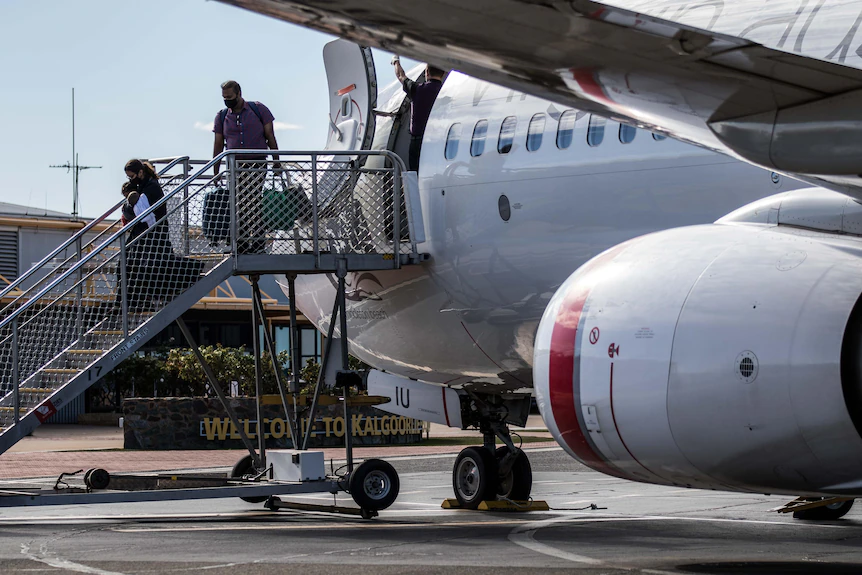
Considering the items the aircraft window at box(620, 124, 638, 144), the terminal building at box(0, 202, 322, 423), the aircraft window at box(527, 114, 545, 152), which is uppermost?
the terminal building at box(0, 202, 322, 423)

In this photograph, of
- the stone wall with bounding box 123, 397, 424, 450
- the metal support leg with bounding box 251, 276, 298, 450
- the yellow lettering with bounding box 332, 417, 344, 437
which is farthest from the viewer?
the yellow lettering with bounding box 332, 417, 344, 437

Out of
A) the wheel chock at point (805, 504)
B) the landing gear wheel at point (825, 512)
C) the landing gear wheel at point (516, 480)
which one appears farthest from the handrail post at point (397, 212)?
the landing gear wheel at point (825, 512)

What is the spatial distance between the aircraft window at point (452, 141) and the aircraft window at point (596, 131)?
210 cm

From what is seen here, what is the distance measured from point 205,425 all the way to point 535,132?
20.6 m

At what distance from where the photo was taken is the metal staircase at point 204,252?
14.0 meters

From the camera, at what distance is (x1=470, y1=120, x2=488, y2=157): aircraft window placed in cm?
1331

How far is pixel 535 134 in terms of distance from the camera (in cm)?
1262

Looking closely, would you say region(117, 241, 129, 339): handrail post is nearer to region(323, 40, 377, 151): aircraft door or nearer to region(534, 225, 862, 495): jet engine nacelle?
region(323, 40, 377, 151): aircraft door

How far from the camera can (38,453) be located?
99.3ft

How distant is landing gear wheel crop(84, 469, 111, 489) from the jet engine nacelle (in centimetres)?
711

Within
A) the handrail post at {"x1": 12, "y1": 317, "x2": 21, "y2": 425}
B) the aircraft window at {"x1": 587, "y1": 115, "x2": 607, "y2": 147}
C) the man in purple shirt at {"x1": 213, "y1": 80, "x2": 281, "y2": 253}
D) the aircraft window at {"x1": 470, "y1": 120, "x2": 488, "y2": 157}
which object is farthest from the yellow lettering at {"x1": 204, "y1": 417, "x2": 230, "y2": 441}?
the aircraft window at {"x1": 587, "y1": 115, "x2": 607, "y2": 147}

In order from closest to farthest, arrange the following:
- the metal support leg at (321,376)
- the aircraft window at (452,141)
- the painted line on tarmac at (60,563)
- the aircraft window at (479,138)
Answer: the painted line on tarmac at (60,563) < the aircraft window at (479,138) < the aircraft window at (452,141) < the metal support leg at (321,376)

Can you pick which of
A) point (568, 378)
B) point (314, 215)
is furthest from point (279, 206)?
point (568, 378)

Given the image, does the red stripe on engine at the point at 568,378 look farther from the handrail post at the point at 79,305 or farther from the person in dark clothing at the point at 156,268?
the handrail post at the point at 79,305
